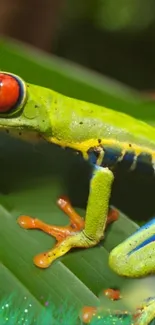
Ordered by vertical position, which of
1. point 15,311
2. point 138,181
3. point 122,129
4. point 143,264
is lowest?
point 15,311

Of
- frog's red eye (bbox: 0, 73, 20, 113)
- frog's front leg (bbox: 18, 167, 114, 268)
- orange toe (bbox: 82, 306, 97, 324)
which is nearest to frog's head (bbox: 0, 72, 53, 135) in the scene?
frog's red eye (bbox: 0, 73, 20, 113)

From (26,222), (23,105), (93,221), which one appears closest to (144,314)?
(93,221)

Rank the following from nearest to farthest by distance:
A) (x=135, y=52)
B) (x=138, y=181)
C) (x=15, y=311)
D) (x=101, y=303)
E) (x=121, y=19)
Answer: (x=15, y=311)
(x=101, y=303)
(x=138, y=181)
(x=121, y=19)
(x=135, y=52)

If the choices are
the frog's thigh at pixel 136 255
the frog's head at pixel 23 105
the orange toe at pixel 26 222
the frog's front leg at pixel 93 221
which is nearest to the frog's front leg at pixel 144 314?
the frog's thigh at pixel 136 255

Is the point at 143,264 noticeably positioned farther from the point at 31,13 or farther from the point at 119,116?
the point at 31,13

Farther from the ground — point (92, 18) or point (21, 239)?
point (92, 18)

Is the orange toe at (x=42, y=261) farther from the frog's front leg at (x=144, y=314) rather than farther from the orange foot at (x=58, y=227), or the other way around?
the frog's front leg at (x=144, y=314)

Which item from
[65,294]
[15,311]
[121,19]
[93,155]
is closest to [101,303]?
[65,294]
